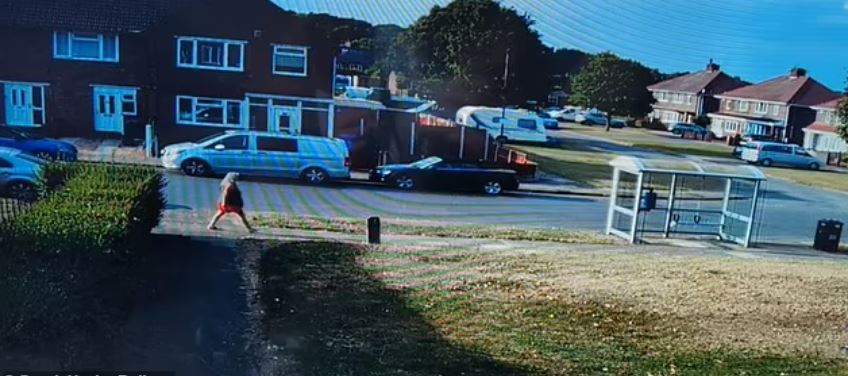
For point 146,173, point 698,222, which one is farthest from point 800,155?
point 146,173

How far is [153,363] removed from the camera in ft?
13.1

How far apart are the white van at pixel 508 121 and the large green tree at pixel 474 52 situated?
62.7 inches

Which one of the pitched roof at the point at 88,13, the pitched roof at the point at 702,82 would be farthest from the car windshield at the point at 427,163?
the pitched roof at the point at 702,82

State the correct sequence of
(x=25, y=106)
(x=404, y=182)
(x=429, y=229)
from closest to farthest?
(x=429, y=229) < (x=25, y=106) < (x=404, y=182)

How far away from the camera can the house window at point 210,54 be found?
1714cm

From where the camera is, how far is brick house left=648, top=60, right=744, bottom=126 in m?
27.4

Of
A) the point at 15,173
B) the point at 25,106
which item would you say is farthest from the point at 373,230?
the point at 25,106

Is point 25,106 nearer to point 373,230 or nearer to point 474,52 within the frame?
point 474,52

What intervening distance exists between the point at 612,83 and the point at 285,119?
28.3 feet

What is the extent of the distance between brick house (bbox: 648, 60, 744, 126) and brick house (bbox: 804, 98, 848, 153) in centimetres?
445

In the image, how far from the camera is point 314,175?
14508 mm

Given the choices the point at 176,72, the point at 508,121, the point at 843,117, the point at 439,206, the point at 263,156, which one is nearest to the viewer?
the point at 439,206

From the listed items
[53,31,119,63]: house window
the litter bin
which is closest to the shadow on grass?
the litter bin

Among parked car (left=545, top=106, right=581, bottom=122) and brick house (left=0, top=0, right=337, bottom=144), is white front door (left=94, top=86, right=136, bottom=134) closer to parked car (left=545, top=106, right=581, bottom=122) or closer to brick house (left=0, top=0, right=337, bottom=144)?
brick house (left=0, top=0, right=337, bottom=144)
